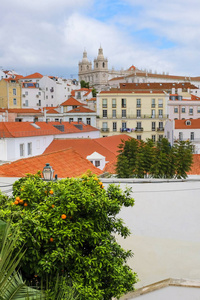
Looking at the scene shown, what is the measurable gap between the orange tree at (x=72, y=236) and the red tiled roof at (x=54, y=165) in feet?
25.4

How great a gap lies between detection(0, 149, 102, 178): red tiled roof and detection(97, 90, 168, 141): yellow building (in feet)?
136

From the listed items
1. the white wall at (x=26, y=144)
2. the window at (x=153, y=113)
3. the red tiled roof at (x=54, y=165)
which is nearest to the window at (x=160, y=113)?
the window at (x=153, y=113)

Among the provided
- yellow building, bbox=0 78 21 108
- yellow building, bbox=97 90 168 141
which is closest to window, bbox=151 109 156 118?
yellow building, bbox=97 90 168 141

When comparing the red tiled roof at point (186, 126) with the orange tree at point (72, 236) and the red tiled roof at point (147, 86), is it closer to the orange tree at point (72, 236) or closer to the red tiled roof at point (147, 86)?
the red tiled roof at point (147, 86)

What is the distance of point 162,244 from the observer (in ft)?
34.5

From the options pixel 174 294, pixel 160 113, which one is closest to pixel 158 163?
pixel 174 294

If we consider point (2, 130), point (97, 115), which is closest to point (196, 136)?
point (97, 115)

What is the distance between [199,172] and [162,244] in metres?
11.6

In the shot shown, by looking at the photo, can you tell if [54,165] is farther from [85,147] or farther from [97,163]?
[85,147]

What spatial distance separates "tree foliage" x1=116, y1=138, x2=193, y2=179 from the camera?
1470 centimetres

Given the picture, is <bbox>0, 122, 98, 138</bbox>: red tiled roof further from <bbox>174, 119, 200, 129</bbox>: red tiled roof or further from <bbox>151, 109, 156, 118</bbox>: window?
<bbox>151, 109, 156, 118</bbox>: window

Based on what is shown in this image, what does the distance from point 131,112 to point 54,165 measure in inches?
1778

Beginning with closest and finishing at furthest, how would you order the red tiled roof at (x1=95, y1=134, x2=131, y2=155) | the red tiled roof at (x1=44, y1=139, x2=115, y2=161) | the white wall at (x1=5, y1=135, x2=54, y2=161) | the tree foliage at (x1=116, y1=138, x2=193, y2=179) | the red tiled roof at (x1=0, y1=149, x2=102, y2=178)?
the red tiled roof at (x1=0, y1=149, x2=102, y2=178) < the tree foliage at (x1=116, y1=138, x2=193, y2=179) < the white wall at (x1=5, y1=135, x2=54, y2=161) < the red tiled roof at (x1=44, y1=139, x2=115, y2=161) < the red tiled roof at (x1=95, y1=134, x2=131, y2=155)

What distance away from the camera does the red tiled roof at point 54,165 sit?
1456 cm
